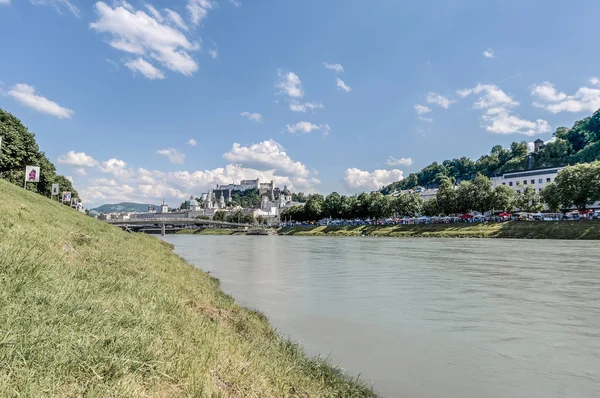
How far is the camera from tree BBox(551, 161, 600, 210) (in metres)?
76.2

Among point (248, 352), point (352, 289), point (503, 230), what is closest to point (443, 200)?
point (503, 230)

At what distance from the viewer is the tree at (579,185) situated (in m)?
76.2

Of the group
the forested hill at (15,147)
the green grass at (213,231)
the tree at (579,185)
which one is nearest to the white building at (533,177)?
the tree at (579,185)

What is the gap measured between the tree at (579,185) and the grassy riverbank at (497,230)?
11396 mm

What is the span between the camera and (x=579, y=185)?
255 feet

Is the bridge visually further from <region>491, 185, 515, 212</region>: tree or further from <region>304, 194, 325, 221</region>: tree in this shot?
<region>491, 185, 515, 212</region>: tree

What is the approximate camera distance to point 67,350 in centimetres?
468

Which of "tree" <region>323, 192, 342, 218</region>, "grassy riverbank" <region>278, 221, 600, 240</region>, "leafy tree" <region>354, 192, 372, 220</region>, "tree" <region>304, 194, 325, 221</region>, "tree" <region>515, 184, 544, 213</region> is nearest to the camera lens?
"grassy riverbank" <region>278, 221, 600, 240</region>

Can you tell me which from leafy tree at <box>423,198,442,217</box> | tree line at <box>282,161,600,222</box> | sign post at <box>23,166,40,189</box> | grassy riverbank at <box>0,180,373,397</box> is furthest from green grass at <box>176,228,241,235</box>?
grassy riverbank at <box>0,180,373,397</box>

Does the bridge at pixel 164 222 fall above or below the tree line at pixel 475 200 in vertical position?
below

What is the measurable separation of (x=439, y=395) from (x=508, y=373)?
95.9 inches

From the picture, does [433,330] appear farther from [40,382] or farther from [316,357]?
[40,382]

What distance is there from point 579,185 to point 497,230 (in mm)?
19600

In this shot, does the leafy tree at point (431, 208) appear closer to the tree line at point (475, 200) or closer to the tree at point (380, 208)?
the tree line at point (475, 200)
